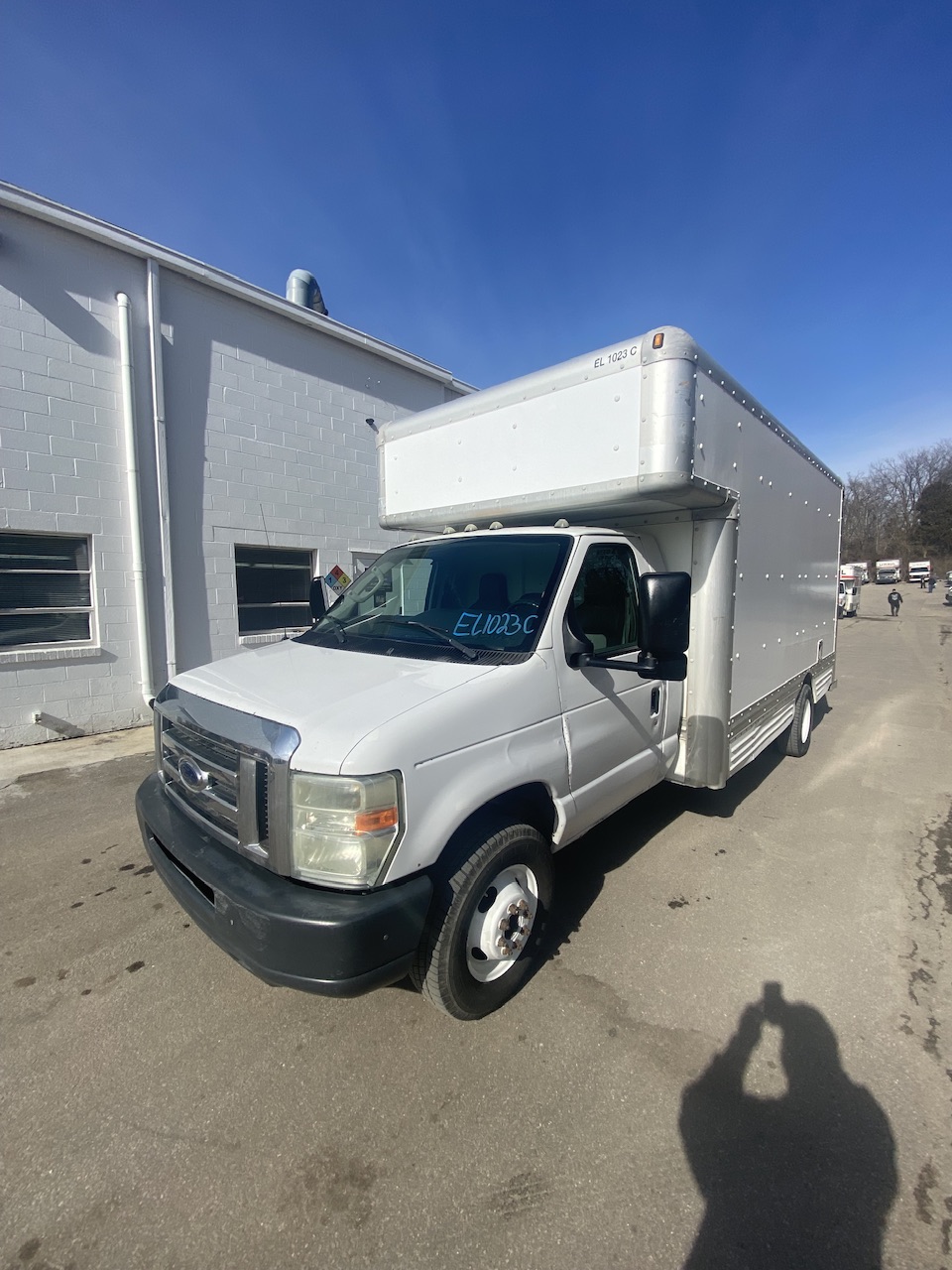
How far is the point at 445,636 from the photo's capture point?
2.81 meters

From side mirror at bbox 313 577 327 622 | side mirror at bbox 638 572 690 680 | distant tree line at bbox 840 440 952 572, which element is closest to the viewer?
side mirror at bbox 638 572 690 680

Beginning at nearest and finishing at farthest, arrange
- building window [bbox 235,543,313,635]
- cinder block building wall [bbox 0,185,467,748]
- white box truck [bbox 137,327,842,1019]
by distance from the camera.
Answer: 1. white box truck [bbox 137,327,842,1019]
2. cinder block building wall [bbox 0,185,467,748]
3. building window [bbox 235,543,313,635]

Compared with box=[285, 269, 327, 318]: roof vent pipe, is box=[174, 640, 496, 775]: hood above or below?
below

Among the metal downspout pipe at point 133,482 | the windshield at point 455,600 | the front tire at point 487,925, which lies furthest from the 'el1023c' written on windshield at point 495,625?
the metal downspout pipe at point 133,482

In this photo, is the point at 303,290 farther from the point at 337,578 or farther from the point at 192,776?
the point at 192,776

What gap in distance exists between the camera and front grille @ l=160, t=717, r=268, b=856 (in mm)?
2092

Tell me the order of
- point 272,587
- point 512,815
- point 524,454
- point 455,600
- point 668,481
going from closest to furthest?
point 512,815
point 668,481
point 455,600
point 524,454
point 272,587

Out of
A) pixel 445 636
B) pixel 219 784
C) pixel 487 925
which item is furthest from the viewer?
pixel 445 636

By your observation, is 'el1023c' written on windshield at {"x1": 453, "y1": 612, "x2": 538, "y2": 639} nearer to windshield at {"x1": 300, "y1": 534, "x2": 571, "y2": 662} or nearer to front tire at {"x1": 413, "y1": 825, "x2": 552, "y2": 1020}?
windshield at {"x1": 300, "y1": 534, "x2": 571, "y2": 662}

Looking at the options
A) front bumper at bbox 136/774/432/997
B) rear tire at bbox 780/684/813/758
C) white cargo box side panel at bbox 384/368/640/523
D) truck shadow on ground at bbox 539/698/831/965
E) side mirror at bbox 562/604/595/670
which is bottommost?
truck shadow on ground at bbox 539/698/831/965

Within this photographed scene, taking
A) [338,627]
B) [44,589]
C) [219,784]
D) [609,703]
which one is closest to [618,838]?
[609,703]

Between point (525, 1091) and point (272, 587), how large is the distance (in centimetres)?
791

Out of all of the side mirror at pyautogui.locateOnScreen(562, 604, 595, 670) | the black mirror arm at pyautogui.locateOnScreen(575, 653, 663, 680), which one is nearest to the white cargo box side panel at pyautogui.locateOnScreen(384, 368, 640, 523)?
the side mirror at pyautogui.locateOnScreen(562, 604, 595, 670)

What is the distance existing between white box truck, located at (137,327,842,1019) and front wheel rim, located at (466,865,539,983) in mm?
10
